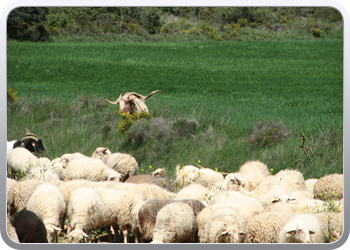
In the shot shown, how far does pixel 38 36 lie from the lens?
1002 centimetres

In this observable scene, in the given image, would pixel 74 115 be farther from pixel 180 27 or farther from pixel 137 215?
pixel 137 215

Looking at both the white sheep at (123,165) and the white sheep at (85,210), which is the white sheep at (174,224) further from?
the white sheep at (123,165)

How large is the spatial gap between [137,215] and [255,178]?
3003 mm

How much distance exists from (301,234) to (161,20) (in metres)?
5.43

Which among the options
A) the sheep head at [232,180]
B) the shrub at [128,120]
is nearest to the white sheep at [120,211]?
the sheep head at [232,180]

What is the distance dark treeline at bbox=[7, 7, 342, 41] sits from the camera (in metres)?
5.74

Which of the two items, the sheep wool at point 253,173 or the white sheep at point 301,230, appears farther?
the sheep wool at point 253,173

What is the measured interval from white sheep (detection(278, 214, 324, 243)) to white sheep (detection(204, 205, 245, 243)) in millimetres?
424

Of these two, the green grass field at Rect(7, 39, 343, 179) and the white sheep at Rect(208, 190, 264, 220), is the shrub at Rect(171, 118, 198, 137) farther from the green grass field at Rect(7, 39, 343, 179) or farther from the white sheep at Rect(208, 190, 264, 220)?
the white sheep at Rect(208, 190, 264, 220)

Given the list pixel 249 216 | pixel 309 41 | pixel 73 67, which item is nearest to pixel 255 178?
pixel 249 216

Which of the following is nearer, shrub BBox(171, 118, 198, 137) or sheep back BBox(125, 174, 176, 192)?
sheep back BBox(125, 174, 176, 192)

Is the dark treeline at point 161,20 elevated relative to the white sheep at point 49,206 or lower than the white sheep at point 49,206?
elevated

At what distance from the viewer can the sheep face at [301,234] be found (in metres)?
3.86

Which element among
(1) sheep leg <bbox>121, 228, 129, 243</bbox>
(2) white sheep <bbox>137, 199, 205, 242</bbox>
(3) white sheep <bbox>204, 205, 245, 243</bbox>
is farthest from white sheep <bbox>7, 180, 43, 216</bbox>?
(3) white sheep <bbox>204, 205, 245, 243</bbox>
